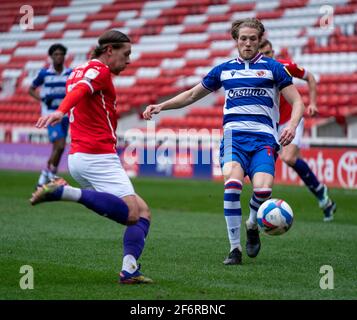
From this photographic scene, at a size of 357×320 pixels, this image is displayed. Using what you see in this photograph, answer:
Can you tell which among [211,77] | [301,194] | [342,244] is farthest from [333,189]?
[211,77]

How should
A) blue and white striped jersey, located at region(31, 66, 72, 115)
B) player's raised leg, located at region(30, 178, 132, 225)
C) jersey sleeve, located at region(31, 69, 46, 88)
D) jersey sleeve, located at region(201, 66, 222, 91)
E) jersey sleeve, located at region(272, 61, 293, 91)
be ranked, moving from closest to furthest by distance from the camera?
player's raised leg, located at region(30, 178, 132, 225) < jersey sleeve, located at region(272, 61, 293, 91) < jersey sleeve, located at region(201, 66, 222, 91) < blue and white striped jersey, located at region(31, 66, 72, 115) < jersey sleeve, located at region(31, 69, 46, 88)

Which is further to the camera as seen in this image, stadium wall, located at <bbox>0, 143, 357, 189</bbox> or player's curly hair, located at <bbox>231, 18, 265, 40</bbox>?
stadium wall, located at <bbox>0, 143, 357, 189</bbox>

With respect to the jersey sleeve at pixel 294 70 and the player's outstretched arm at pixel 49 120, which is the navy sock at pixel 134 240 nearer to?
the player's outstretched arm at pixel 49 120

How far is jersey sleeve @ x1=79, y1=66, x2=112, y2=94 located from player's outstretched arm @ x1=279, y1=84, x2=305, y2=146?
1626 mm

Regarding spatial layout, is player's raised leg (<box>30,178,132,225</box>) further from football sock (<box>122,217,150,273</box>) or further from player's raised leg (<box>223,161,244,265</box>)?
player's raised leg (<box>223,161,244,265</box>)

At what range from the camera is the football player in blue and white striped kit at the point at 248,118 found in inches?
316

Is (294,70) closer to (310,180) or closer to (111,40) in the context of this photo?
(310,180)

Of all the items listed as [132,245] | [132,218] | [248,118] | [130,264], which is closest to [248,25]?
[248,118]

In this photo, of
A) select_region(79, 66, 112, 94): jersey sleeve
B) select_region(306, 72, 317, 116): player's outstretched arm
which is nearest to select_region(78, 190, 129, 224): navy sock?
select_region(79, 66, 112, 94): jersey sleeve

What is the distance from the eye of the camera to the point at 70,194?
6363 mm

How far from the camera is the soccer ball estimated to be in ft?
24.5

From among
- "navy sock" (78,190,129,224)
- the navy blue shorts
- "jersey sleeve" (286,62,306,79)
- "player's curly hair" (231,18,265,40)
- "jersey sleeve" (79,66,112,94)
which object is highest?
"jersey sleeve" (286,62,306,79)

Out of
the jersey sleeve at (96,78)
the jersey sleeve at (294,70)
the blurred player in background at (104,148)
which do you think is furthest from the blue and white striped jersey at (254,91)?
the jersey sleeve at (294,70)
